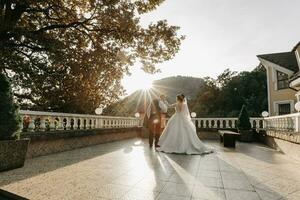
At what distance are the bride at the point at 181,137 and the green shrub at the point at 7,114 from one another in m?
5.63

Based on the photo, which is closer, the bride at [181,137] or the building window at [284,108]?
the bride at [181,137]

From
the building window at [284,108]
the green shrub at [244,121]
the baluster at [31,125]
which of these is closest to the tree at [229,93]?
the building window at [284,108]

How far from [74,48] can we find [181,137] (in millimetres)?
8524

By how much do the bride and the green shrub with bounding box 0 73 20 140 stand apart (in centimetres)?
563

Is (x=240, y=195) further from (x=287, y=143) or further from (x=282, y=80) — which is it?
(x=282, y=80)

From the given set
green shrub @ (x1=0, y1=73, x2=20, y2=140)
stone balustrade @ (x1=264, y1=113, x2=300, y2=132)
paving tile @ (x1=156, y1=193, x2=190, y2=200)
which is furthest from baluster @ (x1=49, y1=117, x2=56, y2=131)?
stone balustrade @ (x1=264, y1=113, x2=300, y2=132)

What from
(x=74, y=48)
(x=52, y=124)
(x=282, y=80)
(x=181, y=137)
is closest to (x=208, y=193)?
(x=181, y=137)

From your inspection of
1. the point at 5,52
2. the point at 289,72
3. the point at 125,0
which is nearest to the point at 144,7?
the point at 125,0

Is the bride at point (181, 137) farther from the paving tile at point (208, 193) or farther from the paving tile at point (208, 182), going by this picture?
the paving tile at point (208, 193)

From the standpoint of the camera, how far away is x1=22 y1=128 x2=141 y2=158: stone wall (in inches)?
302

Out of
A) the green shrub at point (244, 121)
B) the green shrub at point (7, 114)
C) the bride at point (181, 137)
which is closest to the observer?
the green shrub at point (7, 114)

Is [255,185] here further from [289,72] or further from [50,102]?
[289,72]

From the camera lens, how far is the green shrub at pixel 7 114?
573 centimetres

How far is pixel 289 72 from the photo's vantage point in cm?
2322
